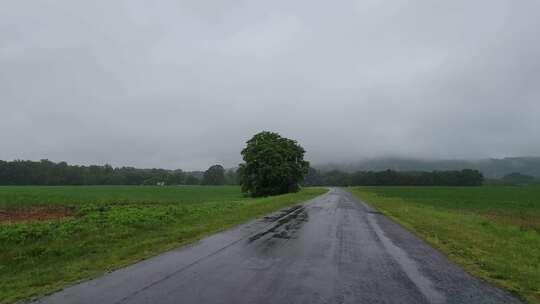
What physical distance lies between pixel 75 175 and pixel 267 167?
114689 millimetres

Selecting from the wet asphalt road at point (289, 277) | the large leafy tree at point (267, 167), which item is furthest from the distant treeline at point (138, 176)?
the wet asphalt road at point (289, 277)

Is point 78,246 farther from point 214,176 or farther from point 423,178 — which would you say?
point 214,176

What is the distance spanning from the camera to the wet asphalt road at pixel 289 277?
23.0 feet

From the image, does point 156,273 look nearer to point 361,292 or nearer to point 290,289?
point 290,289

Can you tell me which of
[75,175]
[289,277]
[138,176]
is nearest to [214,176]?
[138,176]

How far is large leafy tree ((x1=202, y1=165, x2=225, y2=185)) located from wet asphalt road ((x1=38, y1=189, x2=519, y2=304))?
182099mm

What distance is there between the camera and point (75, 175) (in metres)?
152

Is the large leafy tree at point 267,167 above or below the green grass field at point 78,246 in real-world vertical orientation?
above

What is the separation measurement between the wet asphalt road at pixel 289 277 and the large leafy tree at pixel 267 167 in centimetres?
5118

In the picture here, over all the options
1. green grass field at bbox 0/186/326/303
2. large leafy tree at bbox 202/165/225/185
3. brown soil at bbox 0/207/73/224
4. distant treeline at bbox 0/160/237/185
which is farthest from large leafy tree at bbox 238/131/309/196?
large leafy tree at bbox 202/165/225/185

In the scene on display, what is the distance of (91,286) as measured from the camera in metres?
7.58

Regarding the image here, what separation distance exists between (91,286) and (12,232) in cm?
887

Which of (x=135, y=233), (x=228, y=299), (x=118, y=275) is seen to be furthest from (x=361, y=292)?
(x=135, y=233)

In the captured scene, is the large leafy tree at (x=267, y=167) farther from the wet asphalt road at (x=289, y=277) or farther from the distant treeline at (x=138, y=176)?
the distant treeline at (x=138, y=176)
